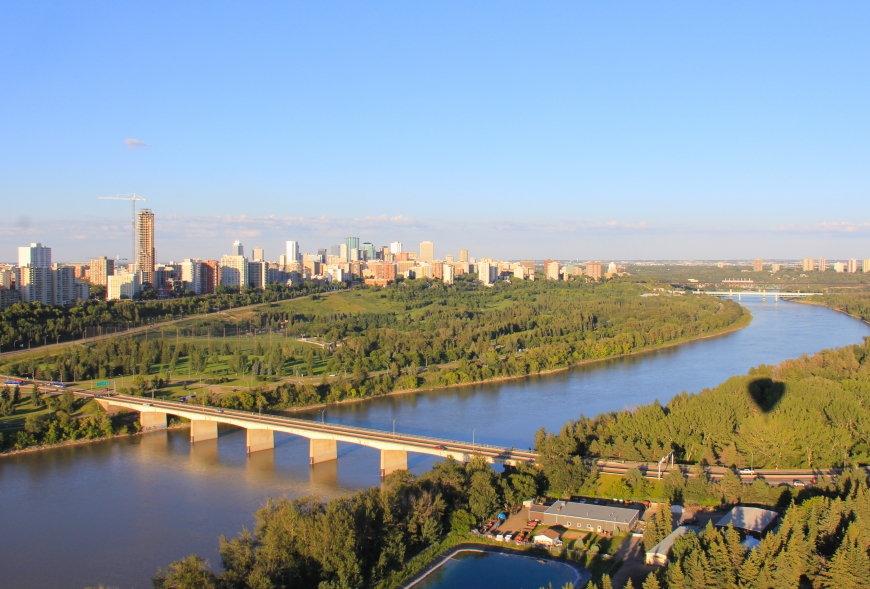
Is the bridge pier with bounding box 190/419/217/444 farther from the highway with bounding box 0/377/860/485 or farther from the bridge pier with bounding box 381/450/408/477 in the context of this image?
the bridge pier with bounding box 381/450/408/477

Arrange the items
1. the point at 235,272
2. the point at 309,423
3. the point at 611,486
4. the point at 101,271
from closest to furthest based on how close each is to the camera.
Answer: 1. the point at 611,486
2. the point at 309,423
3. the point at 101,271
4. the point at 235,272

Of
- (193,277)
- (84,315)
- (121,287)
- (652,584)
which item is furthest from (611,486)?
(193,277)

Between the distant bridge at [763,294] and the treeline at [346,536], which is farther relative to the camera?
the distant bridge at [763,294]

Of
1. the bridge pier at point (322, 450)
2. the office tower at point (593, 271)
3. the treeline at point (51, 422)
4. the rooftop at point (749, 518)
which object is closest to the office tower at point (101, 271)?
the treeline at point (51, 422)

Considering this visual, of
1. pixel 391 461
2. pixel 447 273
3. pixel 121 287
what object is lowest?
pixel 391 461

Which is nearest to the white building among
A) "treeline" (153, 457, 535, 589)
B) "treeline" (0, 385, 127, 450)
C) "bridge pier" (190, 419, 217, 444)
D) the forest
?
the forest

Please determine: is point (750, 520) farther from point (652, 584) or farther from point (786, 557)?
point (652, 584)

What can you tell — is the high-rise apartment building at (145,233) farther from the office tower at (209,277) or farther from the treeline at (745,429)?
the treeline at (745,429)
